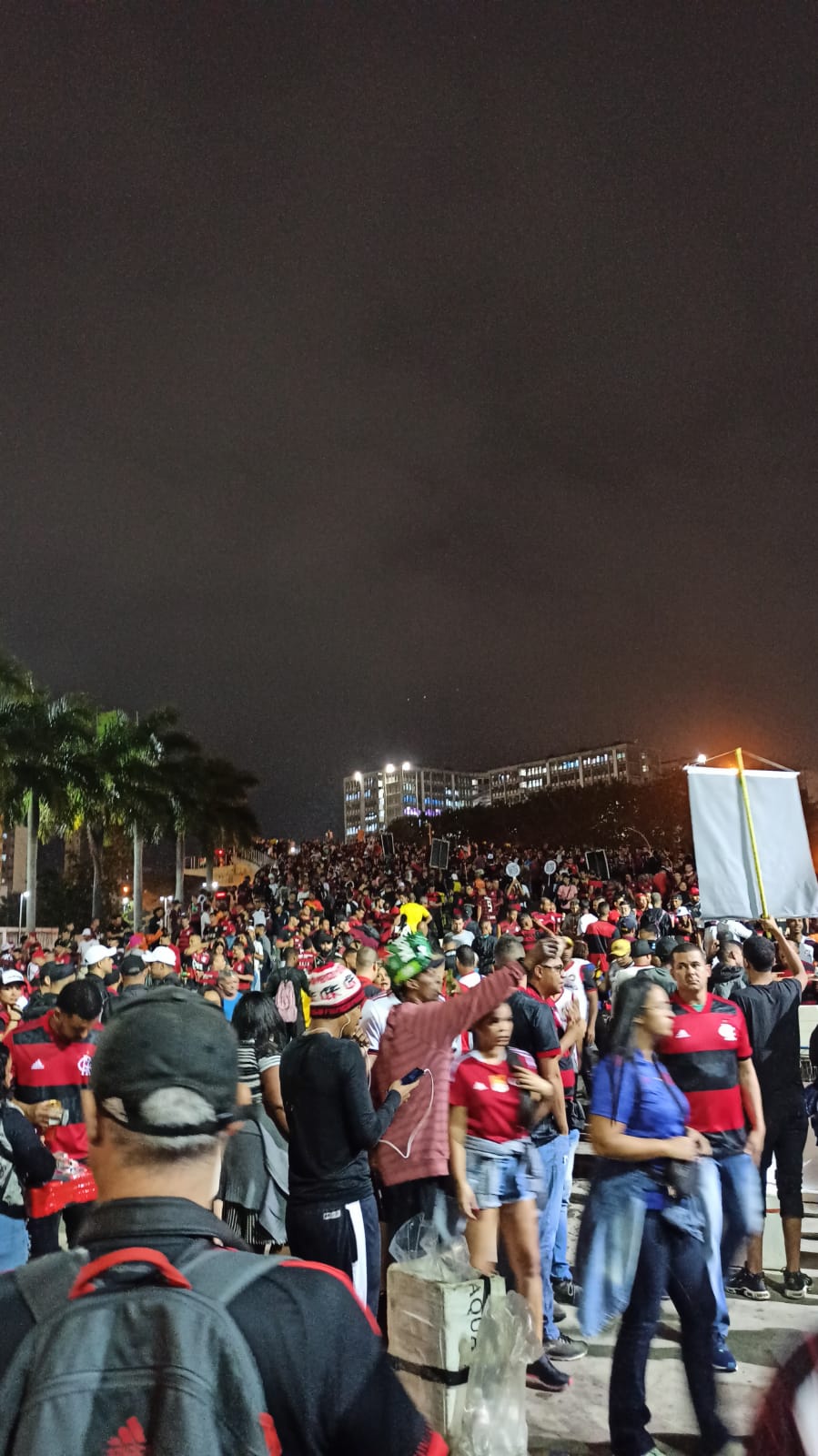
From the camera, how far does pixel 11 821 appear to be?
37.7m

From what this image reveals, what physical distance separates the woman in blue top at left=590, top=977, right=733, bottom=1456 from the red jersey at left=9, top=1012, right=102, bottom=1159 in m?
2.83

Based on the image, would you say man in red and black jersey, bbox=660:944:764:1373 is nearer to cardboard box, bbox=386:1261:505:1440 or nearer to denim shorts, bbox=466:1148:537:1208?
denim shorts, bbox=466:1148:537:1208

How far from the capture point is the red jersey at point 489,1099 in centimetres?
466

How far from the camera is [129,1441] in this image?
1175 millimetres

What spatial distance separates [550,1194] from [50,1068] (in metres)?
2.85

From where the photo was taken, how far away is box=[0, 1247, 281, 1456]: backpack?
1.17m

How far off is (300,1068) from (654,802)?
199 feet

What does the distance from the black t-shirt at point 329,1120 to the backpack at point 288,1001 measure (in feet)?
14.5

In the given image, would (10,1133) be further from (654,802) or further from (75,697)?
(654,802)

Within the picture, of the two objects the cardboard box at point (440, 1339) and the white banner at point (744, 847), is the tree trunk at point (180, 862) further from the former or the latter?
the cardboard box at point (440, 1339)

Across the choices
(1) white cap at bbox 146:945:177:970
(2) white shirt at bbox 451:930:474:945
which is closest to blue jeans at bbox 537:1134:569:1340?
(2) white shirt at bbox 451:930:474:945

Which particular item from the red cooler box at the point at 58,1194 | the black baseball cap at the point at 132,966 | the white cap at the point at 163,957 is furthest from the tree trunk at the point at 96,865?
the red cooler box at the point at 58,1194

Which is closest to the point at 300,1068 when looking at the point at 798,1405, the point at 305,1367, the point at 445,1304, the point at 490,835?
the point at 445,1304

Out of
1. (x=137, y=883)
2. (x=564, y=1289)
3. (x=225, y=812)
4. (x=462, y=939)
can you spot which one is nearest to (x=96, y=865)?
(x=137, y=883)
